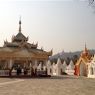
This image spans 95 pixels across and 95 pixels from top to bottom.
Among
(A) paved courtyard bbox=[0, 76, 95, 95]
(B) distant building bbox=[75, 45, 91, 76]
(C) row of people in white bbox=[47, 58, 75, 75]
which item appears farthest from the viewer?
(C) row of people in white bbox=[47, 58, 75, 75]

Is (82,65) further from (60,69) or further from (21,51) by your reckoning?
(21,51)

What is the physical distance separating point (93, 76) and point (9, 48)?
1298cm

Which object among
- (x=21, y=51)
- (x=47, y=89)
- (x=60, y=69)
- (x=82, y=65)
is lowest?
(x=47, y=89)

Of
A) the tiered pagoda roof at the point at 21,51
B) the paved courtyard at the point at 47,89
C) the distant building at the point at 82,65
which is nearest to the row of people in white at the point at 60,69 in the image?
the distant building at the point at 82,65

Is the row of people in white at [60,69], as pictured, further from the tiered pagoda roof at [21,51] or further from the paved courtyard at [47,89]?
the paved courtyard at [47,89]

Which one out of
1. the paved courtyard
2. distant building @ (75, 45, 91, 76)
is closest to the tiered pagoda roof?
distant building @ (75, 45, 91, 76)

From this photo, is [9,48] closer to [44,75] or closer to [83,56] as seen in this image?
[44,75]

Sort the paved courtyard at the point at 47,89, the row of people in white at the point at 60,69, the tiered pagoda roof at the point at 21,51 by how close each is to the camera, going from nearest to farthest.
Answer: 1. the paved courtyard at the point at 47,89
2. the tiered pagoda roof at the point at 21,51
3. the row of people in white at the point at 60,69

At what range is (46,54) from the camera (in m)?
38.0

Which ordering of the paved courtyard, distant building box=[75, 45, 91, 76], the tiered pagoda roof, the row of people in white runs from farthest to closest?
the row of people in white → distant building box=[75, 45, 91, 76] → the tiered pagoda roof → the paved courtyard

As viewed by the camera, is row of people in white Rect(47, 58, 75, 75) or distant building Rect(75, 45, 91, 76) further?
row of people in white Rect(47, 58, 75, 75)

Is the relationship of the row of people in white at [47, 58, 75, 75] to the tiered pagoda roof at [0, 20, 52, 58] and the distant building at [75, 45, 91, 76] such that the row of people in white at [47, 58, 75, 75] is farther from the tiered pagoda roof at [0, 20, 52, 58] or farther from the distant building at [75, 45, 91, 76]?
the tiered pagoda roof at [0, 20, 52, 58]

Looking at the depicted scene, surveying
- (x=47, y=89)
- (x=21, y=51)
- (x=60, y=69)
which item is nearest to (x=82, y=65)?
(x=60, y=69)

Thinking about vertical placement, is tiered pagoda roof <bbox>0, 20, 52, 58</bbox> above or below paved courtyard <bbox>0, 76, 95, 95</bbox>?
above
